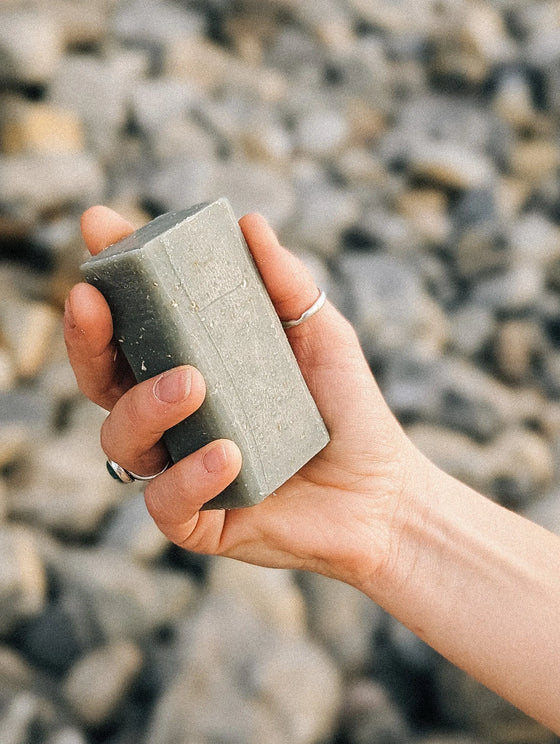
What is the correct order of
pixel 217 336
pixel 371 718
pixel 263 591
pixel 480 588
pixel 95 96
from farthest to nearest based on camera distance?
pixel 95 96
pixel 263 591
pixel 371 718
pixel 480 588
pixel 217 336

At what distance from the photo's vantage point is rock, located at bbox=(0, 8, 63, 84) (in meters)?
5.26

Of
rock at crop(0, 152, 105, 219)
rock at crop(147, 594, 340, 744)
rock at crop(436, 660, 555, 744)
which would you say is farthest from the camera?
rock at crop(0, 152, 105, 219)

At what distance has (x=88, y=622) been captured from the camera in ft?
9.53

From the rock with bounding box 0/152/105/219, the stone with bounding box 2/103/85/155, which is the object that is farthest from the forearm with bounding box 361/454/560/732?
the stone with bounding box 2/103/85/155

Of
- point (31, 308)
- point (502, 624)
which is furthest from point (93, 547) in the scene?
point (502, 624)

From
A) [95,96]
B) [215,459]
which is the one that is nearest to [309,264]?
[95,96]

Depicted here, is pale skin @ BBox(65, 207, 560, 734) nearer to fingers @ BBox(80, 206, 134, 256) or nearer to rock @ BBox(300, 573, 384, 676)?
fingers @ BBox(80, 206, 134, 256)

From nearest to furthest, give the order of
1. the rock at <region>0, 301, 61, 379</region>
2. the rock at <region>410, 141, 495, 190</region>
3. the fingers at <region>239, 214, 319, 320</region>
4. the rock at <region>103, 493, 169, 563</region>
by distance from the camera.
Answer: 1. the fingers at <region>239, 214, 319, 320</region>
2. the rock at <region>103, 493, 169, 563</region>
3. the rock at <region>0, 301, 61, 379</region>
4. the rock at <region>410, 141, 495, 190</region>

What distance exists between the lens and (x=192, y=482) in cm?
176

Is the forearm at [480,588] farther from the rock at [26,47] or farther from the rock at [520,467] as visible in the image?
the rock at [26,47]

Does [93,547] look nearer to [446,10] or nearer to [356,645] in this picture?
[356,645]

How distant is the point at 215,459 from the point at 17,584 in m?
1.52

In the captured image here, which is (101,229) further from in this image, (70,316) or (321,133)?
(321,133)

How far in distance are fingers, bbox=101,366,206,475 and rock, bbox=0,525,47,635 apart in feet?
4.27
